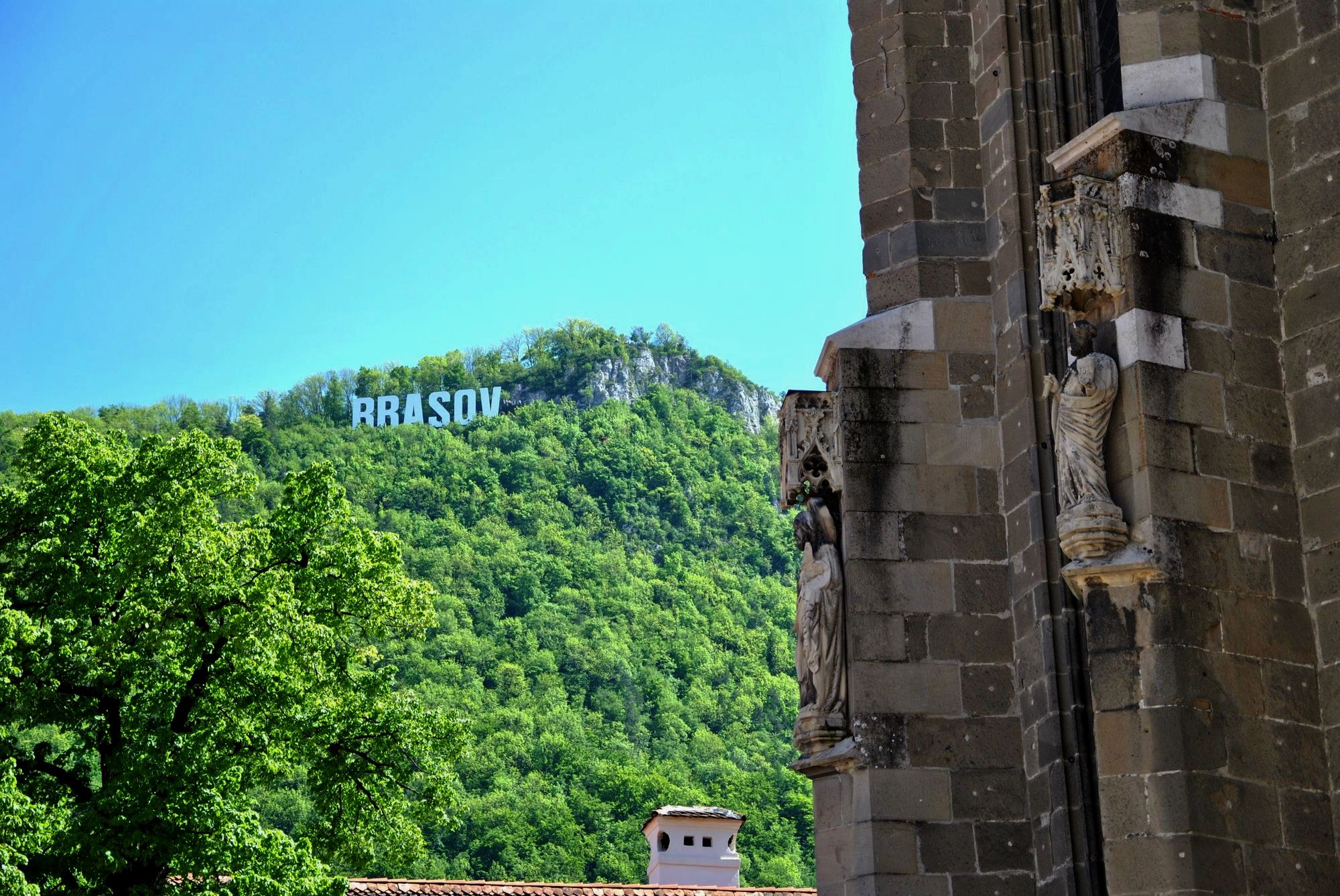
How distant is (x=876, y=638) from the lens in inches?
472

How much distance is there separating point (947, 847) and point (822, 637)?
145 cm

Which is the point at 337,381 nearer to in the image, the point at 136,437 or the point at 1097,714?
the point at 136,437

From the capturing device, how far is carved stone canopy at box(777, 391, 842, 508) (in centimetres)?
1262

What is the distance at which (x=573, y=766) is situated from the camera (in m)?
64.2

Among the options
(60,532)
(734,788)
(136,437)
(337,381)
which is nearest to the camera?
(60,532)

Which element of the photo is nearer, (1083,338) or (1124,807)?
(1124,807)

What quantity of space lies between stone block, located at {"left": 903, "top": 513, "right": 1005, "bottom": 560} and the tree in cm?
924

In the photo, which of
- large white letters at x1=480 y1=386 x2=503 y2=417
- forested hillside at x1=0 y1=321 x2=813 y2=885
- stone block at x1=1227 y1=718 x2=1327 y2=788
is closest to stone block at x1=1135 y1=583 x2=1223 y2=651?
stone block at x1=1227 y1=718 x2=1327 y2=788

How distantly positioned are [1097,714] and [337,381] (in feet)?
432

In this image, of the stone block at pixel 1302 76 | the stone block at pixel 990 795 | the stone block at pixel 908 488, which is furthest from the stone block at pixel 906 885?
the stone block at pixel 1302 76

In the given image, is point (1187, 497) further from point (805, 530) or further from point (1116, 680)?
point (805, 530)

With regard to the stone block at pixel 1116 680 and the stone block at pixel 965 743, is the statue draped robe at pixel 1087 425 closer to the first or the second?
the stone block at pixel 1116 680

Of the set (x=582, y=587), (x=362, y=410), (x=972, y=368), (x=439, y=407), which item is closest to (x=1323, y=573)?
(x=972, y=368)

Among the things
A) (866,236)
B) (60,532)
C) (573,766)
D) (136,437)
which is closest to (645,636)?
(573,766)
